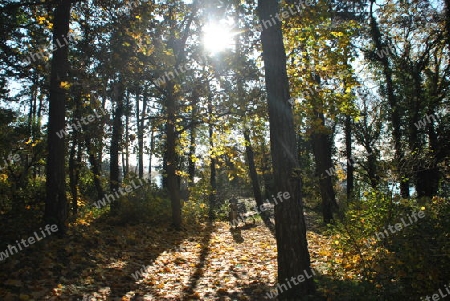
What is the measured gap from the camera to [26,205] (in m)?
8.38

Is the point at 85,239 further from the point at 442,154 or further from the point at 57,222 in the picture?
the point at 442,154

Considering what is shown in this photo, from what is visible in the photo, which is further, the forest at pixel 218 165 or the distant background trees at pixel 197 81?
the distant background trees at pixel 197 81

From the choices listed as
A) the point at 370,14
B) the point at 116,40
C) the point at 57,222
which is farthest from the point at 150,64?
the point at 370,14

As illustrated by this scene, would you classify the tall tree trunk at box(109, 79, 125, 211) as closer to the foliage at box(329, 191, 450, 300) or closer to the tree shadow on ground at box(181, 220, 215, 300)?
the tree shadow on ground at box(181, 220, 215, 300)

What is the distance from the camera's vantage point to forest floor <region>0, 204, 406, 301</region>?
17.6 feet

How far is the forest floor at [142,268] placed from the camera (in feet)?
17.6

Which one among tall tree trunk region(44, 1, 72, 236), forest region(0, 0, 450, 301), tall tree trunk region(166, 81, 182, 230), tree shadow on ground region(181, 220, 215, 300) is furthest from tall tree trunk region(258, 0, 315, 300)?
tall tree trunk region(166, 81, 182, 230)

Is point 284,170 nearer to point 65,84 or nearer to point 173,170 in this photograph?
point 65,84

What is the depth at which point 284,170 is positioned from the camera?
5207mm

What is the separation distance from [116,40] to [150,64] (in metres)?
2.28

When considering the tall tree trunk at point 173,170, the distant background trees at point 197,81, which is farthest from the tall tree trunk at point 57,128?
the tall tree trunk at point 173,170

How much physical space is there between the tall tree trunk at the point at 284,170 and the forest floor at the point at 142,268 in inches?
23.4

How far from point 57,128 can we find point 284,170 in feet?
20.9

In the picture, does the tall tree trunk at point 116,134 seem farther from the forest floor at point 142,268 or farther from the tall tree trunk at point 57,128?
the forest floor at point 142,268
